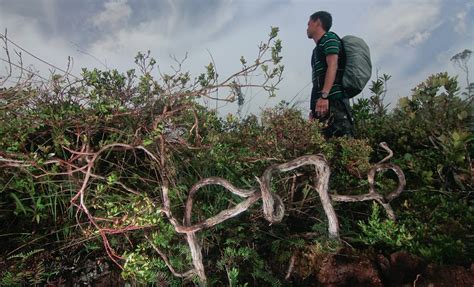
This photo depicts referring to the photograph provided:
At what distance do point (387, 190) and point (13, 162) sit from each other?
7.87 ft

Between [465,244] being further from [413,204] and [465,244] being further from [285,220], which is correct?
[285,220]

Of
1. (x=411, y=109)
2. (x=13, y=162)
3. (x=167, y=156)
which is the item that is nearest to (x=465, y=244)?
(x=167, y=156)

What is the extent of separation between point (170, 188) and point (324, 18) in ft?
9.56

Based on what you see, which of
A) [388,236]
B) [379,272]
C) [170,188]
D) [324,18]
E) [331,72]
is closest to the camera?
[379,272]

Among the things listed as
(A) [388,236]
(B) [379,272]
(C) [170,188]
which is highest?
(C) [170,188]

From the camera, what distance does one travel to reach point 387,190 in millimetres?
2818

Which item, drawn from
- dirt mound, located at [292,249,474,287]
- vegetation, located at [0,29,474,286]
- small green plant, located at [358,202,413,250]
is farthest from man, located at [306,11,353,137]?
dirt mound, located at [292,249,474,287]

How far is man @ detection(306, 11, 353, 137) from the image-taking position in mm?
4188

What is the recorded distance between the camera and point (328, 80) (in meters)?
4.19

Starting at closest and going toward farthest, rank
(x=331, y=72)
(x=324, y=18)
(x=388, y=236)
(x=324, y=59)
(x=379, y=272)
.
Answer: (x=379, y=272), (x=388, y=236), (x=331, y=72), (x=324, y=59), (x=324, y=18)

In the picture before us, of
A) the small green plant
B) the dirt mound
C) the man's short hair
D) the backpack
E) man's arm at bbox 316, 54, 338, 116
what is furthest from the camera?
the man's short hair

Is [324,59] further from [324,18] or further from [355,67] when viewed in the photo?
[324,18]

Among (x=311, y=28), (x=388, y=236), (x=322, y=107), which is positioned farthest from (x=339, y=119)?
(x=388, y=236)

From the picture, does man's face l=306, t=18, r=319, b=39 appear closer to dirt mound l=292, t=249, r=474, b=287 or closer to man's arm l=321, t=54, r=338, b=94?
man's arm l=321, t=54, r=338, b=94
